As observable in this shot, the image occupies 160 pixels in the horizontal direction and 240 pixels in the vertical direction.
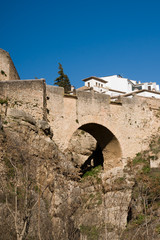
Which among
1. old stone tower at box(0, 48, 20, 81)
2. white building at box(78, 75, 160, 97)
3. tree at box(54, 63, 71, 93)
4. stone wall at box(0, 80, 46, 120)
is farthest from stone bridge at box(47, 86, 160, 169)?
white building at box(78, 75, 160, 97)

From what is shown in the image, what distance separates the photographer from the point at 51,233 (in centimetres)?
1191

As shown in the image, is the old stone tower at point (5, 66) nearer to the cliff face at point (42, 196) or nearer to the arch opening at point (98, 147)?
the cliff face at point (42, 196)

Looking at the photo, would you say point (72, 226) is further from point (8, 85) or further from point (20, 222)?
point (8, 85)

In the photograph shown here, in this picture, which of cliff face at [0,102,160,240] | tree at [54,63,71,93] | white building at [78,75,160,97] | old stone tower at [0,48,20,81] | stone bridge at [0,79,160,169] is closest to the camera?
cliff face at [0,102,160,240]

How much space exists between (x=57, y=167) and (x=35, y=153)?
103cm

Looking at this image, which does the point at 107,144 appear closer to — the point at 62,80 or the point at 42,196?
the point at 42,196

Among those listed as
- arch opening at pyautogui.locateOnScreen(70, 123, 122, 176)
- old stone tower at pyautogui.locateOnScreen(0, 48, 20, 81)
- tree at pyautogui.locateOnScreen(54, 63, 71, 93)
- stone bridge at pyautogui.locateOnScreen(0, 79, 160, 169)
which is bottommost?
arch opening at pyautogui.locateOnScreen(70, 123, 122, 176)

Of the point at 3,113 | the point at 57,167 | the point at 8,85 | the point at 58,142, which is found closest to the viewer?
the point at 57,167

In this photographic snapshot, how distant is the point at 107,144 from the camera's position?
82.5 feet

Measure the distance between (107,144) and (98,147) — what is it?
8.06 feet

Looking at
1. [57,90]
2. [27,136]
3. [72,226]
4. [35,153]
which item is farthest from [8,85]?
[72,226]

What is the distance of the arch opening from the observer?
24.6 m

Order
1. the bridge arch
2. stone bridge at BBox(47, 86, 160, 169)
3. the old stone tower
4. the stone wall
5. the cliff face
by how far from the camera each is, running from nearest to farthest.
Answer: the cliff face
the stone wall
stone bridge at BBox(47, 86, 160, 169)
the old stone tower
the bridge arch

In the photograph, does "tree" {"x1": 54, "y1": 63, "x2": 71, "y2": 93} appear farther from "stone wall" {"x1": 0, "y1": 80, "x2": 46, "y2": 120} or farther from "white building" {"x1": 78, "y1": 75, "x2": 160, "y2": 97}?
"stone wall" {"x1": 0, "y1": 80, "x2": 46, "y2": 120}
